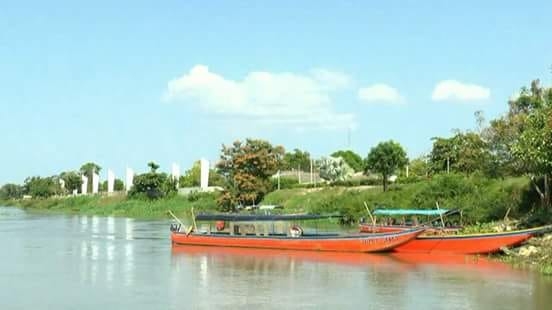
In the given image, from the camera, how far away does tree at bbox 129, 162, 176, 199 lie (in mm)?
81562

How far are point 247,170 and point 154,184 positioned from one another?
21031mm

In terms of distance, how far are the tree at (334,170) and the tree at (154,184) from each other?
18135 millimetres

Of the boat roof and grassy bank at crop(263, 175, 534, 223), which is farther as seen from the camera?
grassy bank at crop(263, 175, 534, 223)

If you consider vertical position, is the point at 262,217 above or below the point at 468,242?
above

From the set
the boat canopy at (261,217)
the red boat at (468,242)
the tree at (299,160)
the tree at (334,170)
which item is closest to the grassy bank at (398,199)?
the tree at (334,170)

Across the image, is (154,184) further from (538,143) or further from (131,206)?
(538,143)

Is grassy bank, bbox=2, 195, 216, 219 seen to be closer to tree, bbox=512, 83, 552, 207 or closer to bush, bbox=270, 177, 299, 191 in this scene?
bush, bbox=270, 177, 299, 191

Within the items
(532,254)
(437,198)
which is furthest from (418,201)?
(532,254)

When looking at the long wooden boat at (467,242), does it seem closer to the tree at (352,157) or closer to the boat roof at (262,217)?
the boat roof at (262,217)

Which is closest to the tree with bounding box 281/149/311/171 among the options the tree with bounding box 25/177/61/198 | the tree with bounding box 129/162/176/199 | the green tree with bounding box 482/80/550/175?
the tree with bounding box 129/162/176/199

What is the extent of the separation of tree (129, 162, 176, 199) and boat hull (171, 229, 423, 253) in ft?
151

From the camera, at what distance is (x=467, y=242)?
29328 millimetres

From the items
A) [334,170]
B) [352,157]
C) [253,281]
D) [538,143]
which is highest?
[352,157]

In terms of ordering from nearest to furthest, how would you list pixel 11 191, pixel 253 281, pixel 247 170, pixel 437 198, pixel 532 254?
pixel 253 281, pixel 532 254, pixel 437 198, pixel 247 170, pixel 11 191
